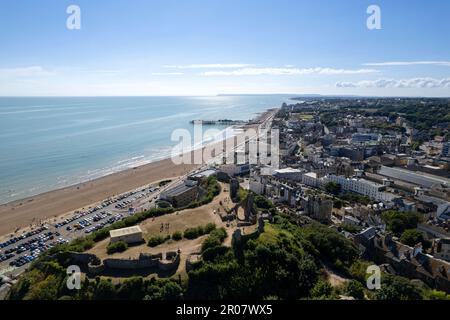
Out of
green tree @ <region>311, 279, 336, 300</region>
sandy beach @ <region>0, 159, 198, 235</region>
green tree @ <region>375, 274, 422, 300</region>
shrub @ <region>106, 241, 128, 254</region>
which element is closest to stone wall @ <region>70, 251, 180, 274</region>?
shrub @ <region>106, 241, 128, 254</region>

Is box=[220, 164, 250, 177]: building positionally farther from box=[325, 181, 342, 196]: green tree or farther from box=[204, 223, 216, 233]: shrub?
box=[204, 223, 216, 233]: shrub

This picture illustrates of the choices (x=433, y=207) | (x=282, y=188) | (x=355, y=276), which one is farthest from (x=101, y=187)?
(x=433, y=207)

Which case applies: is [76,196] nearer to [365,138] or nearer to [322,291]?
[322,291]

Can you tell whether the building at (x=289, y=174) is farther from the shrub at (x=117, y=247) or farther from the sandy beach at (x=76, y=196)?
the shrub at (x=117, y=247)

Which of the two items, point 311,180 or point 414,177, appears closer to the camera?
point 414,177

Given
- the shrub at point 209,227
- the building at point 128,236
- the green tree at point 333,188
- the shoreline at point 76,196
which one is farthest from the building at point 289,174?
the building at point 128,236

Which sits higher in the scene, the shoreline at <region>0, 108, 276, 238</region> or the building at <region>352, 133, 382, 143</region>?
the building at <region>352, 133, 382, 143</region>

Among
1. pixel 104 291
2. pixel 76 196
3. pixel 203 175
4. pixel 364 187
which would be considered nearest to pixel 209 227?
pixel 104 291
